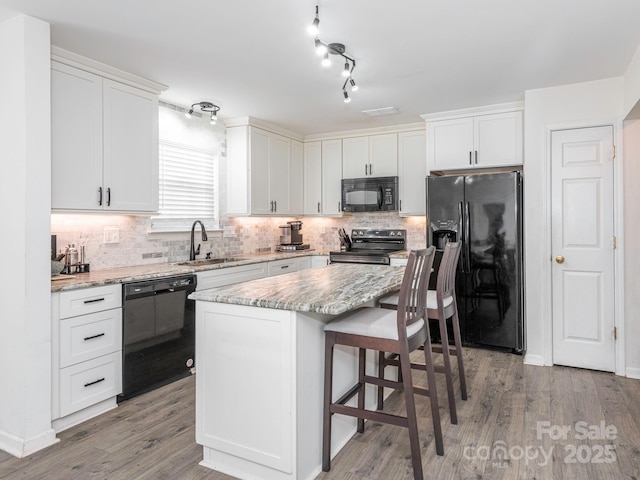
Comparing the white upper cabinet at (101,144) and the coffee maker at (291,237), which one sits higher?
the white upper cabinet at (101,144)

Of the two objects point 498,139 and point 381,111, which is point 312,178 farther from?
point 498,139

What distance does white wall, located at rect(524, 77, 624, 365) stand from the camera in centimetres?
357

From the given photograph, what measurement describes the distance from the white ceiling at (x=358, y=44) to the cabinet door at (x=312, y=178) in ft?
4.96

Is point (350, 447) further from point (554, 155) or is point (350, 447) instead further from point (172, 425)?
point (554, 155)

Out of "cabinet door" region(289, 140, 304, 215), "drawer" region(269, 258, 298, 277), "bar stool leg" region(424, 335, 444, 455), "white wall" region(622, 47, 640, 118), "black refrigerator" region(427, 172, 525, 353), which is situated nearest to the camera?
"bar stool leg" region(424, 335, 444, 455)

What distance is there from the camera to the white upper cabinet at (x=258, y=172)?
4.56 metres

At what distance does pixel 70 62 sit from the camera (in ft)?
9.20

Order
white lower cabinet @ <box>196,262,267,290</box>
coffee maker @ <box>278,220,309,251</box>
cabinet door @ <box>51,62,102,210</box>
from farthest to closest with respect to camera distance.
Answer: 1. coffee maker @ <box>278,220,309,251</box>
2. white lower cabinet @ <box>196,262,267,290</box>
3. cabinet door @ <box>51,62,102,210</box>

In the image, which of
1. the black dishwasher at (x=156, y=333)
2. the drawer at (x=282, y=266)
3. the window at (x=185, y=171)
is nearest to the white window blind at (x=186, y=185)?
the window at (x=185, y=171)

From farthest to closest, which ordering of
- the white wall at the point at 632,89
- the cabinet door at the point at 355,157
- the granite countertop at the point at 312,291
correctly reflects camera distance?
1. the cabinet door at the point at 355,157
2. the white wall at the point at 632,89
3. the granite countertop at the point at 312,291

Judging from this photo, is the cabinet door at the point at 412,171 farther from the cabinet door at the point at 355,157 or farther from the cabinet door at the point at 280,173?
the cabinet door at the point at 280,173

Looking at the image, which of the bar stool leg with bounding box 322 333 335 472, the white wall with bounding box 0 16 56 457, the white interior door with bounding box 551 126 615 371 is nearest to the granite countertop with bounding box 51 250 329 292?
the white wall with bounding box 0 16 56 457

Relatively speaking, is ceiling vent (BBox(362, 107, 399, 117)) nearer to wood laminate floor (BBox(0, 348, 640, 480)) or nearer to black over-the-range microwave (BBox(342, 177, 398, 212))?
black over-the-range microwave (BBox(342, 177, 398, 212))

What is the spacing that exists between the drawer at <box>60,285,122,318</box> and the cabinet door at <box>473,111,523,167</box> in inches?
134
